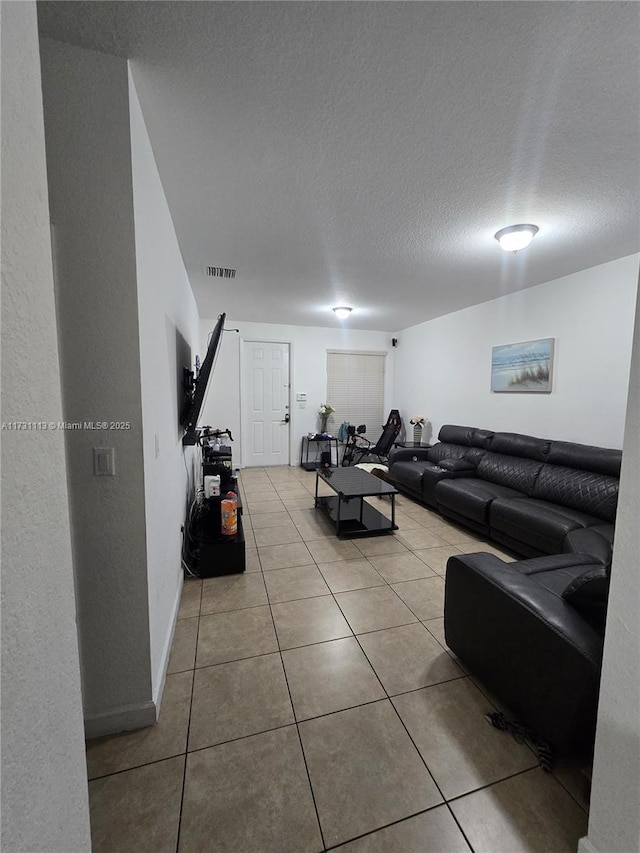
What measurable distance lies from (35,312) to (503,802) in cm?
199

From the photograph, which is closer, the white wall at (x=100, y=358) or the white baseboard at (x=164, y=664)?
the white wall at (x=100, y=358)

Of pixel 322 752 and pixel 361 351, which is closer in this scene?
pixel 322 752

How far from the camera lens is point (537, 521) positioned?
271cm

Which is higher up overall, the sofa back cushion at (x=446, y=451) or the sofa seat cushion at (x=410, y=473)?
the sofa back cushion at (x=446, y=451)

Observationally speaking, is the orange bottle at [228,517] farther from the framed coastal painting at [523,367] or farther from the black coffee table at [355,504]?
the framed coastal painting at [523,367]

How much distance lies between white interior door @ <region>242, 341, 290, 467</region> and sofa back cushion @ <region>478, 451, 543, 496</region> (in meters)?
3.31

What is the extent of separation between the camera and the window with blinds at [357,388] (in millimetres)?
6238

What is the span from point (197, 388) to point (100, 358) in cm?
97

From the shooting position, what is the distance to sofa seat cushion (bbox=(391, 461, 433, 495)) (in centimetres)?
425

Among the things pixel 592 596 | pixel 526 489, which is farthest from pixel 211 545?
pixel 526 489

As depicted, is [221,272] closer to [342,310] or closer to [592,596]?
[342,310]

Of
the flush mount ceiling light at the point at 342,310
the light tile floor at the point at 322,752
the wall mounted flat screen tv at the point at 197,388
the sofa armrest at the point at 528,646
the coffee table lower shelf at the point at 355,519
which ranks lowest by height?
the light tile floor at the point at 322,752

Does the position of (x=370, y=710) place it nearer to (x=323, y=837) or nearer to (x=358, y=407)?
(x=323, y=837)

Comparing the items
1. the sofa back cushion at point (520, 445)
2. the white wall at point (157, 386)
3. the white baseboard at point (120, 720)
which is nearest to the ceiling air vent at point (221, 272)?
the white wall at point (157, 386)
